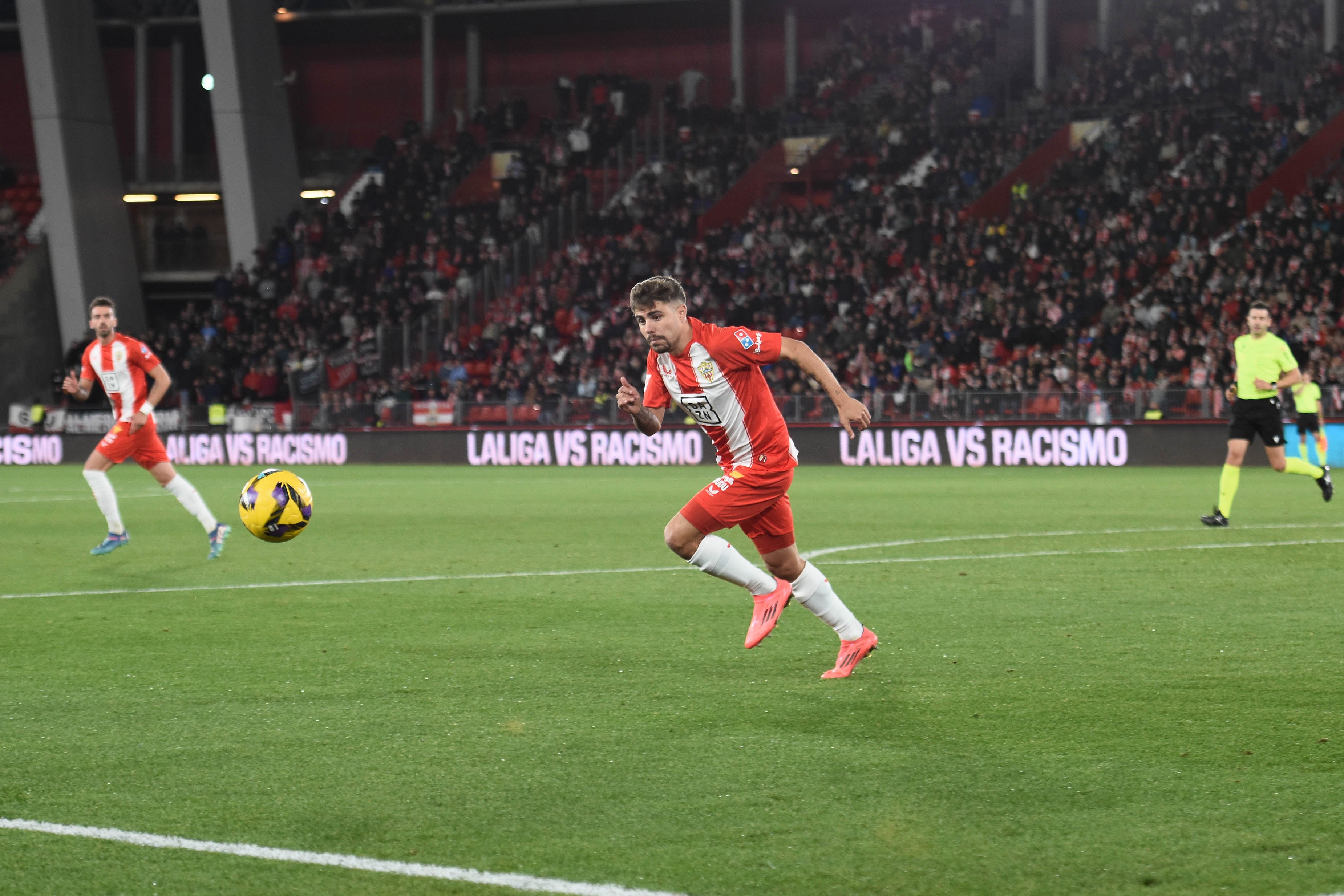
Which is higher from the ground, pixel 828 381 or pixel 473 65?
pixel 473 65

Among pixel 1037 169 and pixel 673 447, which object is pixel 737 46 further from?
Answer: pixel 673 447

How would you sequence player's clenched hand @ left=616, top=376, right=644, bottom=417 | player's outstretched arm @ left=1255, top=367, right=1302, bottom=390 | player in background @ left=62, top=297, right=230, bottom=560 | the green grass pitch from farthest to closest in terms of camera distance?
player's outstretched arm @ left=1255, top=367, right=1302, bottom=390 → player in background @ left=62, top=297, right=230, bottom=560 → player's clenched hand @ left=616, top=376, right=644, bottom=417 → the green grass pitch

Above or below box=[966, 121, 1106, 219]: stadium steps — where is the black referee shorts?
below

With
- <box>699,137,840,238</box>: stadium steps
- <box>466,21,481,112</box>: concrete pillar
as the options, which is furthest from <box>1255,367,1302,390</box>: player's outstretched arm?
<box>466,21,481,112</box>: concrete pillar

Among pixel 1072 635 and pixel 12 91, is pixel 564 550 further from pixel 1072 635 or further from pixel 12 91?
pixel 12 91

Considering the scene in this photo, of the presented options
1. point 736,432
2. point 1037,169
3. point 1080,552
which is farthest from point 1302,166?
point 736,432

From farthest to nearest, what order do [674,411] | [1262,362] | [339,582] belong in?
1. [674,411]
2. [1262,362]
3. [339,582]

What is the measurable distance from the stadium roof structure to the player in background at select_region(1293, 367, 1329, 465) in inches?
1131

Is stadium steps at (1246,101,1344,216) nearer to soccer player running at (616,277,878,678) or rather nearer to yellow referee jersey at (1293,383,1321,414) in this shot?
yellow referee jersey at (1293,383,1321,414)

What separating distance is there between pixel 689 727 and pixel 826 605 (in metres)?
1.55

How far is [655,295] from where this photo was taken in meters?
7.00

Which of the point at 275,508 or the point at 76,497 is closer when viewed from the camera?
the point at 275,508

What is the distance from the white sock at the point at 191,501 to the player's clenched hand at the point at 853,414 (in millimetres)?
8109

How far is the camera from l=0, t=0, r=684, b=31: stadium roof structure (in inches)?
1886
